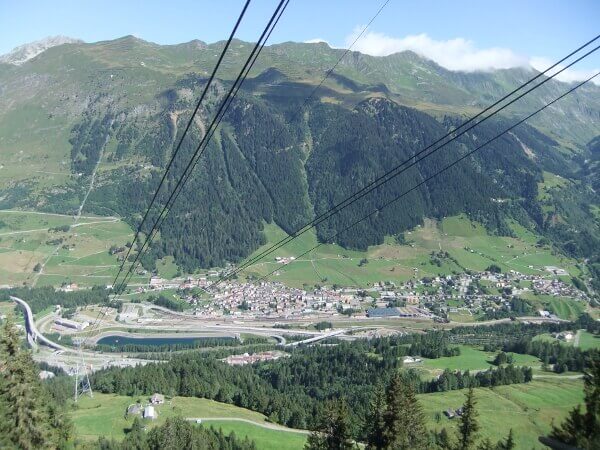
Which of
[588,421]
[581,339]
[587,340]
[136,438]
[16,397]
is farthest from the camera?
[581,339]

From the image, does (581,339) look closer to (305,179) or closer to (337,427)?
(337,427)

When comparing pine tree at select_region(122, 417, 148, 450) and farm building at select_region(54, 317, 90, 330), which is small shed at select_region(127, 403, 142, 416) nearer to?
pine tree at select_region(122, 417, 148, 450)

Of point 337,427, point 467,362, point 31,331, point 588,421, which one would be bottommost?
point 467,362

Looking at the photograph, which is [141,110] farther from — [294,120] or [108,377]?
[108,377]

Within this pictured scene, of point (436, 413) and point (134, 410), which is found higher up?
point (134, 410)

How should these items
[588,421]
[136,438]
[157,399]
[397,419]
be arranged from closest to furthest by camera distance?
[588,421] → [397,419] → [136,438] → [157,399]

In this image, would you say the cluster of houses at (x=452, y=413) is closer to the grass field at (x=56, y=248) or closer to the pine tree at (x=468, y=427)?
the pine tree at (x=468, y=427)

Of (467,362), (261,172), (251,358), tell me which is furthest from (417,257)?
(251,358)

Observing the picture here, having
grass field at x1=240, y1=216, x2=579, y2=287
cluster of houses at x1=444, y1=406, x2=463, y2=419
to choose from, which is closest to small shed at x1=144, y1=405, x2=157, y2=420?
cluster of houses at x1=444, y1=406, x2=463, y2=419
